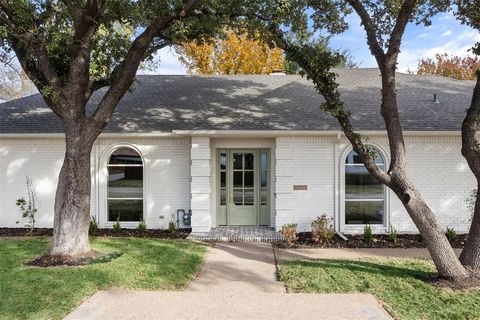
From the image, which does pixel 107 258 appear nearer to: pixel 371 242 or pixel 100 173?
pixel 100 173

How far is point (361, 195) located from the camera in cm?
1080

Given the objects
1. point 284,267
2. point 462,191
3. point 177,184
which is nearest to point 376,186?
point 462,191

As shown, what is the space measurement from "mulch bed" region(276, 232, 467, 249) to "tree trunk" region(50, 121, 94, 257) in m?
4.47

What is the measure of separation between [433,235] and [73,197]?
656cm

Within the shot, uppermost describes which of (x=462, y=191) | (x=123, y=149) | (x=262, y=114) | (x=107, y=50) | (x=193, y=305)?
(x=107, y=50)

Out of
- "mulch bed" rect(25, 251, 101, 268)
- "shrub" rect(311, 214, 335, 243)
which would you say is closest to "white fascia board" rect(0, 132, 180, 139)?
"mulch bed" rect(25, 251, 101, 268)

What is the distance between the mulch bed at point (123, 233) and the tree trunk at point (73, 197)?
2780mm

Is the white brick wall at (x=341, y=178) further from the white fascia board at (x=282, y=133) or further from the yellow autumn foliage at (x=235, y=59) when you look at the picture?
the yellow autumn foliage at (x=235, y=59)

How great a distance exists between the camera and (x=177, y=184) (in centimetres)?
1112

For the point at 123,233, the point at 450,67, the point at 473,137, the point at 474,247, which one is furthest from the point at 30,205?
the point at 450,67

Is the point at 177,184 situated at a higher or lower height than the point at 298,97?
lower

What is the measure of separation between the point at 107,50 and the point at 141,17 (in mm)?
1338

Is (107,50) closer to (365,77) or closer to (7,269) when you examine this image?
(7,269)

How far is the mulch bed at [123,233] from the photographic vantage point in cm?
1034
